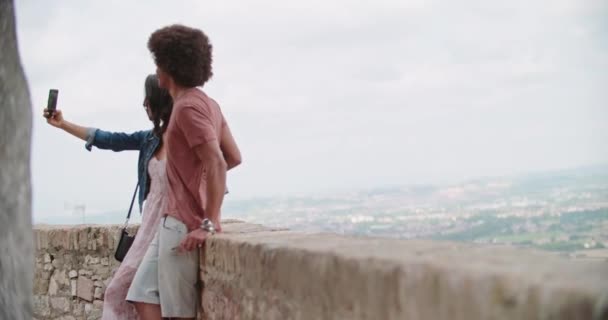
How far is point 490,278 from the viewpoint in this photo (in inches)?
69.7

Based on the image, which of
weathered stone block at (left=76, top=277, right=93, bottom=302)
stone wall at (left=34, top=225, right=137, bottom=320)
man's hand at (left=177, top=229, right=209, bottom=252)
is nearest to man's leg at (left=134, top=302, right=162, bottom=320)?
man's hand at (left=177, top=229, right=209, bottom=252)

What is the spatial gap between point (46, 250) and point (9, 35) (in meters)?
4.38

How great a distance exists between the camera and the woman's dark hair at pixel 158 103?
3.73 m

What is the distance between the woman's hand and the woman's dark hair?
911 millimetres

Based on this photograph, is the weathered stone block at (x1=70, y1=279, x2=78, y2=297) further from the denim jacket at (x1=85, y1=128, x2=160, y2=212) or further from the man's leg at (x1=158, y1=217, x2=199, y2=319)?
the man's leg at (x1=158, y1=217, x2=199, y2=319)

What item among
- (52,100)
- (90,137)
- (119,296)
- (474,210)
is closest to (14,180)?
(119,296)

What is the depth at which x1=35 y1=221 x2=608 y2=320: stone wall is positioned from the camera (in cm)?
163

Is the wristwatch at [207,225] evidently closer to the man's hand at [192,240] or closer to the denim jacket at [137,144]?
the man's hand at [192,240]

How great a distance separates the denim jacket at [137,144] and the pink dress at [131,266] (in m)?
0.20

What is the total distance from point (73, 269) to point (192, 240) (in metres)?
3.18

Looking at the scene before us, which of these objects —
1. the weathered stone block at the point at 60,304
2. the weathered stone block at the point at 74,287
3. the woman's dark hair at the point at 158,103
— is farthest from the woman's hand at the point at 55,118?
the weathered stone block at the point at 60,304

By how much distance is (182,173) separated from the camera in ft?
10.9

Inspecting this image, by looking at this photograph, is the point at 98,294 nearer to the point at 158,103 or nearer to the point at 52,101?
the point at 52,101

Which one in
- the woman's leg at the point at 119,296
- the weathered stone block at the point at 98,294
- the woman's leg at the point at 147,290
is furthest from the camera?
the weathered stone block at the point at 98,294
